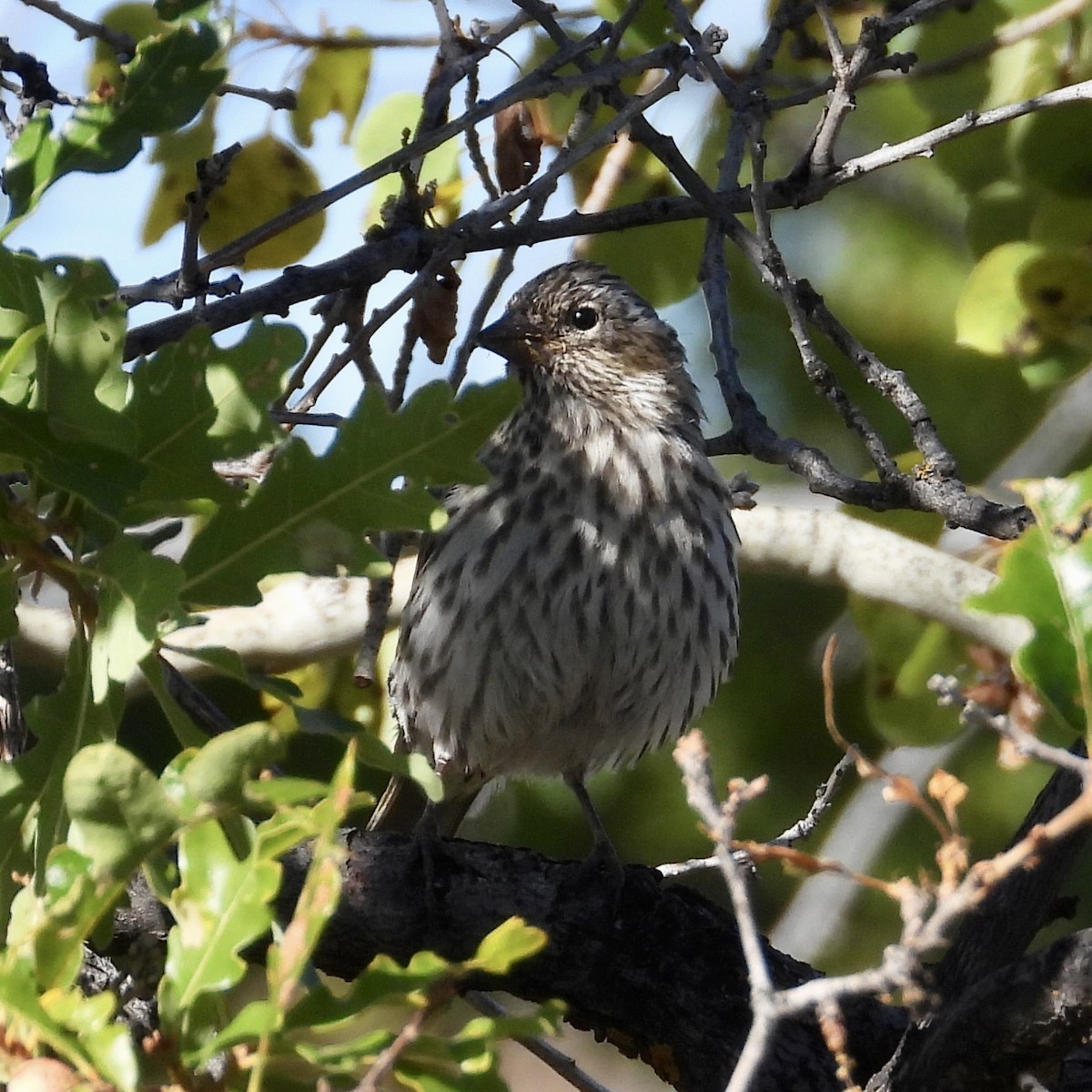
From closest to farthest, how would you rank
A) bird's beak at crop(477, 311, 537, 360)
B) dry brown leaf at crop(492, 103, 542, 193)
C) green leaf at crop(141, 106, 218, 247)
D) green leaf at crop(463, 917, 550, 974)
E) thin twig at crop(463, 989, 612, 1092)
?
green leaf at crop(463, 917, 550, 974)
thin twig at crop(463, 989, 612, 1092)
dry brown leaf at crop(492, 103, 542, 193)
green leaf at crop(141, 106, 218, 247)
bird's beak at crop(477, 311, 537, 360)

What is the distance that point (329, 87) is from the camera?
3.80 metres

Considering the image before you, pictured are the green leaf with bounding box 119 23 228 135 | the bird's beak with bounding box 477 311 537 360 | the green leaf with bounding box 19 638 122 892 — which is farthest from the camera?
the bird's beak with bounding box 477 311 537 360

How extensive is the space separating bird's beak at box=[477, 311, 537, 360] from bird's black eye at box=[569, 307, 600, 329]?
124mm

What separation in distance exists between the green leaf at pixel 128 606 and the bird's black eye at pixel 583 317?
2.75 meters

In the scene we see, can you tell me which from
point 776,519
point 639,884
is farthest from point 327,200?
point 776,519

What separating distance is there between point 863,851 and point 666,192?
2.12m

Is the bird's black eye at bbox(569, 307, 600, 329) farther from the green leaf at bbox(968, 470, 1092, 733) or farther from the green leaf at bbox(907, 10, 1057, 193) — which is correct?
the green leaf at bbox(968, 470, 1092, 733)

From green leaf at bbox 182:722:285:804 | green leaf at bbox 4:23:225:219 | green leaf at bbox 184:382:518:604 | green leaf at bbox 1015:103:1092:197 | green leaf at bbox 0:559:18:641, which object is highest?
green leaf at bbox 1015:103:1092:197

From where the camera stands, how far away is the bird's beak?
4223 mm

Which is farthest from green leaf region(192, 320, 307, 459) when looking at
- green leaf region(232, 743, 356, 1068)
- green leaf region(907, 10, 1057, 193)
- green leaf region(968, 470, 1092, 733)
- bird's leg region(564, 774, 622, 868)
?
green leaf region(907, 10, 1057, 193)

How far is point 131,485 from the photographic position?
1736 millimetres

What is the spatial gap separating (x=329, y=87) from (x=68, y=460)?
231 cm

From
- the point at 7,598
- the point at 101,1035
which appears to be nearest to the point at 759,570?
the point at 7,598

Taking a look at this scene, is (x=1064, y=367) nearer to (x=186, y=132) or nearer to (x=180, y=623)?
(x=186, y=132)
